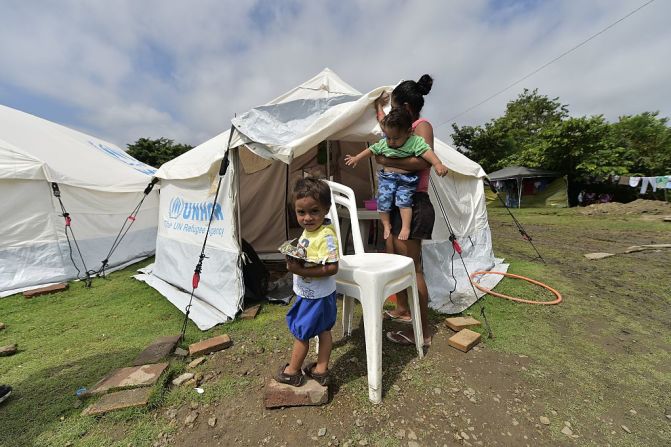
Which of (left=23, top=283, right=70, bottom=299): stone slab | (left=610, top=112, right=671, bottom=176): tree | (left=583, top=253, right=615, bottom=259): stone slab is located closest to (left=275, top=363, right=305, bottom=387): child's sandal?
(left=23, top=283, right=70, bottom=299): stone slab

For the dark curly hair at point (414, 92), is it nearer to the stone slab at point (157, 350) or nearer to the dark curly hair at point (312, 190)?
the dark curly hair at point (312, 190)

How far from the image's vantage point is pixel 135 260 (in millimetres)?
5867

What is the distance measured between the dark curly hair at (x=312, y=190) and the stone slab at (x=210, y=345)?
1541 mm

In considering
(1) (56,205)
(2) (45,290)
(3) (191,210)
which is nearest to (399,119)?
(3) (191,210)

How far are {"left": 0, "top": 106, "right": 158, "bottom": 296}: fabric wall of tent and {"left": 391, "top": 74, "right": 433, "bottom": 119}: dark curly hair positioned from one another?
212 inches

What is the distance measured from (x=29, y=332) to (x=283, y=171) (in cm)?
396

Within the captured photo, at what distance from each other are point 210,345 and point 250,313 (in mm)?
680

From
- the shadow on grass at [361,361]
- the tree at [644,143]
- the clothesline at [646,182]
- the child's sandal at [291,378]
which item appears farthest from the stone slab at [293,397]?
the tree at [644,143]

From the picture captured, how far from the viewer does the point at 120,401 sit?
5.92 feet

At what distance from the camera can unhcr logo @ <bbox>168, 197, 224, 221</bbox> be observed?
3326 millimetres

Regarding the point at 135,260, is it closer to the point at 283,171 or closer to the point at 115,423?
the point at 283,171

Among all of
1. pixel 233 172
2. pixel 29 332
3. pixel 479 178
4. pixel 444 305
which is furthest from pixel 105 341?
pixel 479 178

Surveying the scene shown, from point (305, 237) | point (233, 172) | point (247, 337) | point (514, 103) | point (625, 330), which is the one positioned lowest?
point (625, 330)

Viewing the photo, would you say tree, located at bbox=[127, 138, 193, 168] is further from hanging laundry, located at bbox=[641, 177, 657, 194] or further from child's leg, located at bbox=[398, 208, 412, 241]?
hanging laundry, located at bbox=[641, 177, 657, 194]
